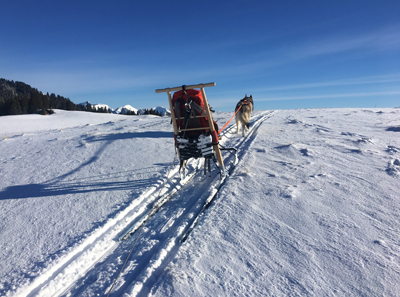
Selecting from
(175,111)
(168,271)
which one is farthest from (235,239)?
(175,111)

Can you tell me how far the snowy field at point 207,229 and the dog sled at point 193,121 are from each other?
0.73 meters

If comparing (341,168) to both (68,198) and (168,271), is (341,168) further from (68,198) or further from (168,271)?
(68,198)

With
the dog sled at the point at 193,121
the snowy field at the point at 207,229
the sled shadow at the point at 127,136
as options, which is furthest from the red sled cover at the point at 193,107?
the sled shadow at the point at 127,136

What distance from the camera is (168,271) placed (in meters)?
2.06

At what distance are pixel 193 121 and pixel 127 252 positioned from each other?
2.57 metres

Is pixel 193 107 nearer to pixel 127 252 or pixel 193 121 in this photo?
pixel 193 121

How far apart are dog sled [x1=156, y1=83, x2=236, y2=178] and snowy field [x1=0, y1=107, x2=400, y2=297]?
0.73 m

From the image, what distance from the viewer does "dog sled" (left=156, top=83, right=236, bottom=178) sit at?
384 cm

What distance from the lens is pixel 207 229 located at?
2.66 metres

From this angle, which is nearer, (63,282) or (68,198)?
(63,282)

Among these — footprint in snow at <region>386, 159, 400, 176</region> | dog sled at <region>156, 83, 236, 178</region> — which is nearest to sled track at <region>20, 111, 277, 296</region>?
dog sled at <region>156, 83, 236, 178</region>

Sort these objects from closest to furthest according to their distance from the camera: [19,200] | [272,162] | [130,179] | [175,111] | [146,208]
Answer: [146,208], [19,200], [175,111], [130,179], [272,162]

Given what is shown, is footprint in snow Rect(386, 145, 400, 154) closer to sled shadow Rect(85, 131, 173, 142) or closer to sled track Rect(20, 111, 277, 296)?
sled track Rect(20, 111, 277, 296)

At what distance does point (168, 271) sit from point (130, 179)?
266 centimetres
